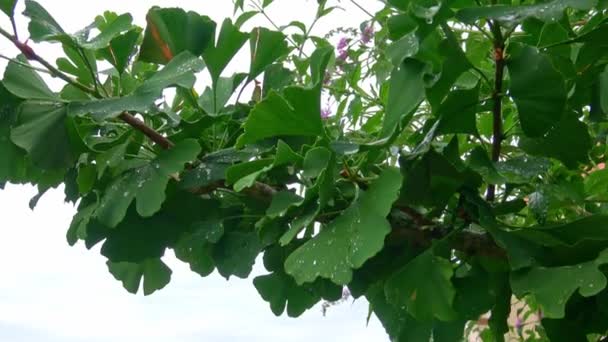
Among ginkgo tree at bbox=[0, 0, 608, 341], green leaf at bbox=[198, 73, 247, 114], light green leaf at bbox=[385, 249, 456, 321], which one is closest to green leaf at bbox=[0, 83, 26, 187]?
ginkgo tree at bbox=[0, 0, 608, 341]

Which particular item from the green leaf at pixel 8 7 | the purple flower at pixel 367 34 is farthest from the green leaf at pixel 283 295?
the purple flower at pixel 367 34

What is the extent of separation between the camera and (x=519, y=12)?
337 millimetres

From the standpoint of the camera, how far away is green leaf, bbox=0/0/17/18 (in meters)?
0.43

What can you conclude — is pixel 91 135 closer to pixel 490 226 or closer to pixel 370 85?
pixel 490 226

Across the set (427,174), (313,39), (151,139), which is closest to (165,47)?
(151,139)

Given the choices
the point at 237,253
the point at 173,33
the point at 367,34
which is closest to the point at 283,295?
the point at 237,253

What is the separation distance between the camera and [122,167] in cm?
44

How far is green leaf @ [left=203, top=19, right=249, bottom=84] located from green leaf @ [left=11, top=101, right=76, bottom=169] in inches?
3.9

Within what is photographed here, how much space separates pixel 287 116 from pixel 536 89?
0.37ft

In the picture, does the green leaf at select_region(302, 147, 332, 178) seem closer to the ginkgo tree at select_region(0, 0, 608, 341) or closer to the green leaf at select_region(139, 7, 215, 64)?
the ginkgo tree at select_region(0, 0, 608, 341)

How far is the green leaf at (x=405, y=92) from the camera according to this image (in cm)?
35

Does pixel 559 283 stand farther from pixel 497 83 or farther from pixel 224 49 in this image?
pixel 224 49

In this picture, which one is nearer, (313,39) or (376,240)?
(376,240)

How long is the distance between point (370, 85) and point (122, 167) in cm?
47
